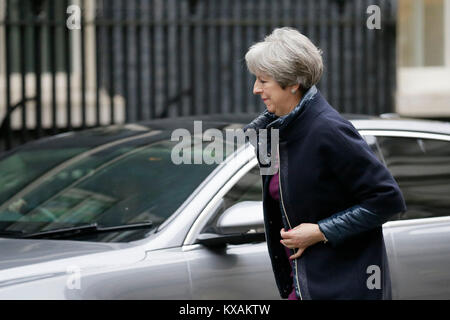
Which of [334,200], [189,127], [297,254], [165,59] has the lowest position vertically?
[297,254]

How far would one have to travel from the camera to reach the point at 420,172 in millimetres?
4746

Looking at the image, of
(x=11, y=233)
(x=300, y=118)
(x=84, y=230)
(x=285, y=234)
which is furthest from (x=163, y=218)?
(x=300, y=118)

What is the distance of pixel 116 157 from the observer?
187 inches

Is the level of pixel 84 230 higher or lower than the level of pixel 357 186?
lower

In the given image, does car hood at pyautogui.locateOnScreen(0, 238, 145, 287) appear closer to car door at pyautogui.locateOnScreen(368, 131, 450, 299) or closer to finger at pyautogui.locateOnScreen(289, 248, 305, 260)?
finger at pyautogui.locateOnScreen(289, 248, 305, 260)

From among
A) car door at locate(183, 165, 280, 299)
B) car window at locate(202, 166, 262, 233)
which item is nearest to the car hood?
car door at locate(183, 165, 280, 299)

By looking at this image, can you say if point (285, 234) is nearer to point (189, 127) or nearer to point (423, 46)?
point (189, 127)

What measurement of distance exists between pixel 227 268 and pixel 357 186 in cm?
114

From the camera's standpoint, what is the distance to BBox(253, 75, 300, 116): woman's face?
10.6ft

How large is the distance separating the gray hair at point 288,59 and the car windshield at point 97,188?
1213 mm

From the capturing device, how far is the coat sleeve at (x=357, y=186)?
312 centimetres

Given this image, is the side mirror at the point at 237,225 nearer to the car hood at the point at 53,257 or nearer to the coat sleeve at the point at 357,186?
the car hood at the point at 53,257
